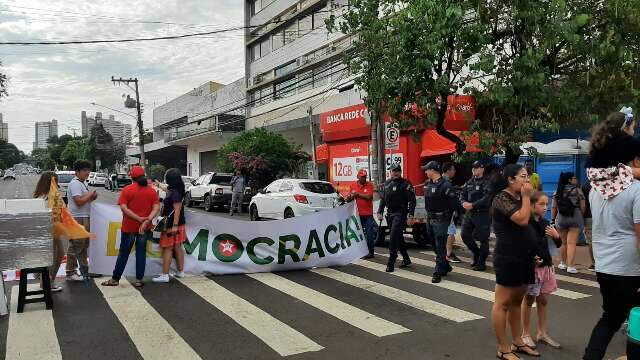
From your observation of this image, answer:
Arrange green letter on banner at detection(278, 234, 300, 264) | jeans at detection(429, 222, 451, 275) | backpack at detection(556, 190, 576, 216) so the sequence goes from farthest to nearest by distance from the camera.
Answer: backpack at detection(556, 190, 576, 216)
green letter on banner at detection(278, 234, 300, 264)
jeans at detection(429, 222, 451, 275)

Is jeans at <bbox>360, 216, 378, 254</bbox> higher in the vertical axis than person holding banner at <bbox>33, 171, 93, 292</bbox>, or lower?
lower

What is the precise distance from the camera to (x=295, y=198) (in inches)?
612

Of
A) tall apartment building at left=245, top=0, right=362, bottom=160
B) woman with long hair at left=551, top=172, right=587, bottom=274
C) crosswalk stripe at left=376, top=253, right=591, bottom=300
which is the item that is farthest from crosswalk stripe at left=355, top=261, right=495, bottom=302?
tall apartment building at left=245, top=0, right=362, bottom=160

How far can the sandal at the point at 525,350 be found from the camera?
190 inches

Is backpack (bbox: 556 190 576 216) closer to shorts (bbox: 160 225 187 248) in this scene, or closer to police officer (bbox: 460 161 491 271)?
police officer (bbox: 460 161 491 271)

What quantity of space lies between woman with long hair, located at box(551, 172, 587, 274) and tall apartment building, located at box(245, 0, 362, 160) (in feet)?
67.2

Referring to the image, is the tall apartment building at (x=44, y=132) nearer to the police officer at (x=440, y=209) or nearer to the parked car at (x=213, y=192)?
the parked car at (x=213, y=192)

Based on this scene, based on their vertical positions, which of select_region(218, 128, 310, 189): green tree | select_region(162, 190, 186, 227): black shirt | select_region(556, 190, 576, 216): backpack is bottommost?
select_region(556, 190, 576, 216): backpack

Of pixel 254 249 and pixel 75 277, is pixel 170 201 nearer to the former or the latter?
pixel 254 249

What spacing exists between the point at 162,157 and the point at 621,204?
2850 inches

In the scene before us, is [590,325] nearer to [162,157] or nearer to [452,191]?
[452,191]

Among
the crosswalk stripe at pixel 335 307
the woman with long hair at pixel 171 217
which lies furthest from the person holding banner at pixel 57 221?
the crosswalk stripe at pixel 335 307

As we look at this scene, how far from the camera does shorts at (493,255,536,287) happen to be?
443cm

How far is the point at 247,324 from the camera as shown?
19.1 ft
